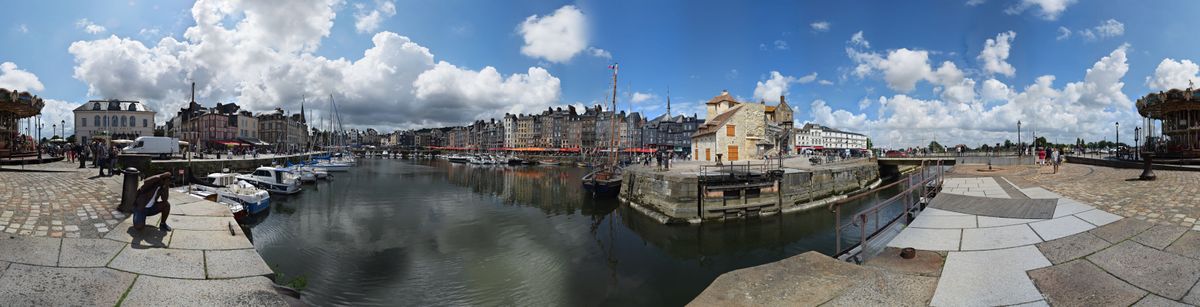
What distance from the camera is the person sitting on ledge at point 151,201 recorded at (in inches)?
312

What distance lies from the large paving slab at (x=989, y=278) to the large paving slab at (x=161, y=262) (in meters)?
11.2

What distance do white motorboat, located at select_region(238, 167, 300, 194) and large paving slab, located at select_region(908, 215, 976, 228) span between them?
37.2m

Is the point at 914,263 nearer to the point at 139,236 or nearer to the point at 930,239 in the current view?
the point at 930,239

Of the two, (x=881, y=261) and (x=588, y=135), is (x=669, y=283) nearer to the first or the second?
(x=881, y=261)

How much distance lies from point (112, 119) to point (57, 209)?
78796 millimetres

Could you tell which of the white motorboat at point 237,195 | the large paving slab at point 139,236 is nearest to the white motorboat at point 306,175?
the white motorboat at point 237,195

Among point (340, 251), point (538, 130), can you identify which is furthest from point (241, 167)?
point (538, 130)

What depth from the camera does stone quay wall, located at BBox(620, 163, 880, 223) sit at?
2220cm

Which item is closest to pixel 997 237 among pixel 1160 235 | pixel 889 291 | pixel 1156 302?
pixel 1160 235

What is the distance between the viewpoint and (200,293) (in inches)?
246

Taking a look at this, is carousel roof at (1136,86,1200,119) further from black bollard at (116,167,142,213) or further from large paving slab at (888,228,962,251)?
black bollard at (116,167,142,213)

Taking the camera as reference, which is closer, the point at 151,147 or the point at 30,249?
the point at 30,249

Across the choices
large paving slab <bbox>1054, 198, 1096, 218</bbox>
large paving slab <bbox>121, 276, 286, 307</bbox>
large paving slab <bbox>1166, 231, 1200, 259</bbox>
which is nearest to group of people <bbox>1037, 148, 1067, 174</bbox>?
large paving slab <bbox>1054, 198, 1096, 218</bbox>

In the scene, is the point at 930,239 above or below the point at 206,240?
above
